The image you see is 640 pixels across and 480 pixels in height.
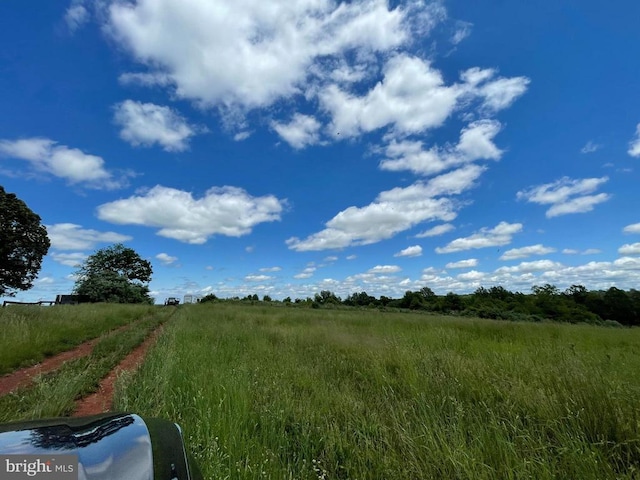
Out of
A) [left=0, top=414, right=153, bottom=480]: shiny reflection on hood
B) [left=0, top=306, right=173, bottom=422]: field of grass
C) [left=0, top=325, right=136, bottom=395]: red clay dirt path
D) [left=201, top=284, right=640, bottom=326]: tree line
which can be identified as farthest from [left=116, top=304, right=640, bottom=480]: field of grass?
[left=201, top=284, right=640, bottom=326]: tree line

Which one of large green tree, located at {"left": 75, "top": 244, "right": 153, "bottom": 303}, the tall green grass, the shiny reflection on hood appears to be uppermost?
large green tree, located at {"left": 75, "top": 244, "right": 153, "bottom": 303}

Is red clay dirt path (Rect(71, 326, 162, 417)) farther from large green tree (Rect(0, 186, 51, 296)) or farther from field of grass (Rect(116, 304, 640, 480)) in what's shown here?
large green tree (Rect(0, 186, 51, 296))

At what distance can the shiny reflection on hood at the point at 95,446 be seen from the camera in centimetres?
101

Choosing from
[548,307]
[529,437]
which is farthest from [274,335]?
[548,307]

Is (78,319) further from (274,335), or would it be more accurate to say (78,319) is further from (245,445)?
(245,445)

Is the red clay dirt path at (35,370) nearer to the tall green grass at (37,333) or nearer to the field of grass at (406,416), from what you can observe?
the tall green grass at (37,333)

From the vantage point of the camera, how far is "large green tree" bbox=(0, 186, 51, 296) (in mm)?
34781

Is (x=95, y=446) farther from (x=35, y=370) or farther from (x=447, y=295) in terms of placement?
(x=447, y=295)

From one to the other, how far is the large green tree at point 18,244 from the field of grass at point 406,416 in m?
41.4

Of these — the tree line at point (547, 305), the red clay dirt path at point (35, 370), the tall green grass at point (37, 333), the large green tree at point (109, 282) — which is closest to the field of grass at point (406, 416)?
the red clay dirt path at point (35, 370)

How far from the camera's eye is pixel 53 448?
42.1 inches

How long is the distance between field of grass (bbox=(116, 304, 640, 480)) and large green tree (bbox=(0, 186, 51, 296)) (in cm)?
4139

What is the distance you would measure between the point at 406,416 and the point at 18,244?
154 ft

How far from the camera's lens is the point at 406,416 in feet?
14.2
